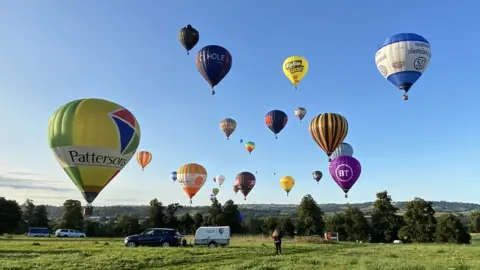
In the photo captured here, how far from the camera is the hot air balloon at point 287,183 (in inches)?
3530

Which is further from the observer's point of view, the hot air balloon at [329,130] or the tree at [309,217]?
the tree at [309,217]

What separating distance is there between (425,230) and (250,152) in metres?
35.2

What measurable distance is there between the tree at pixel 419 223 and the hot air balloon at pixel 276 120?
37985 millimetres

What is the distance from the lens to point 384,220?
3573 inches

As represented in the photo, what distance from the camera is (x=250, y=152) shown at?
84.1 metres

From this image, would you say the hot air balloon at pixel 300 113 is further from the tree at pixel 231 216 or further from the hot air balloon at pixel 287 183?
the tree at pixel 231 216

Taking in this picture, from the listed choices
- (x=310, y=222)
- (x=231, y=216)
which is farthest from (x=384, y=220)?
(x=231, y=216)

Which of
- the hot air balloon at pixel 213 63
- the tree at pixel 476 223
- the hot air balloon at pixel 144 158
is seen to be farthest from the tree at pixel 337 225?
the tree at pixel 476 223

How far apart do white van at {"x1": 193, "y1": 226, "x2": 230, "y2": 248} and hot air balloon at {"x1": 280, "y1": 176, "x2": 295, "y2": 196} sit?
48125 millimetres

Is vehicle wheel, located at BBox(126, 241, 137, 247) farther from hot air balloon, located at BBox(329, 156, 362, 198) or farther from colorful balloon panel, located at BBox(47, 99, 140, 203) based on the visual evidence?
hot air balloon, located at BBox(329, 156, 362, 198)

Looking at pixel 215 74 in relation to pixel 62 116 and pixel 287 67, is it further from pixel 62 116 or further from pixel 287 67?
pixel 62 116

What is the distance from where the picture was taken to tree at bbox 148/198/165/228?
335 ft

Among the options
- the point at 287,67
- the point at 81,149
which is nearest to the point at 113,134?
the point at 81,149

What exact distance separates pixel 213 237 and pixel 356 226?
191 feet
